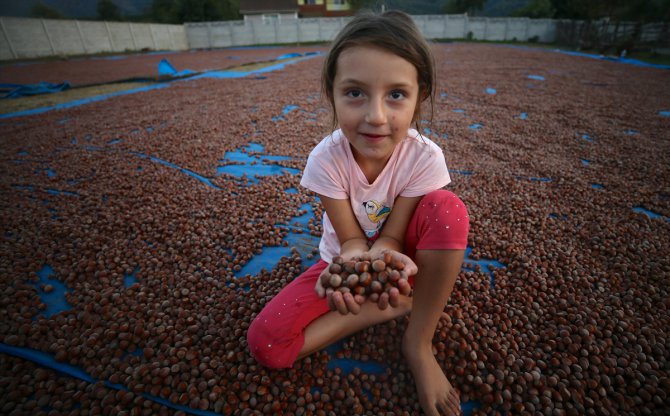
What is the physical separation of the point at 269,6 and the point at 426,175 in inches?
1764

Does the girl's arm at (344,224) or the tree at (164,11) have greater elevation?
the tree at (164,11)

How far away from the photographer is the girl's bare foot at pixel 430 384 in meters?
1.39

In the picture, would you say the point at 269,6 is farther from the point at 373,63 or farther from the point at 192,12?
the point at 373,63

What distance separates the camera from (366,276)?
128cm

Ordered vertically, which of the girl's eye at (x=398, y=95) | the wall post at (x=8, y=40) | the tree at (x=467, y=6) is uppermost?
A: the tree at (x=467, y=6)

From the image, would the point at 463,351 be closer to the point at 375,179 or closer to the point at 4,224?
the point at 375,179

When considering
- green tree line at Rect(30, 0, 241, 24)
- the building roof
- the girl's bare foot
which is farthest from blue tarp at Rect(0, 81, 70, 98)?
the building roof

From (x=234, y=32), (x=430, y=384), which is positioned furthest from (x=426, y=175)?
(x=234, y=32)

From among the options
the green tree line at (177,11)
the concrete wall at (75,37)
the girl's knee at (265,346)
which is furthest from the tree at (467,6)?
the girl's knee at (265,346)

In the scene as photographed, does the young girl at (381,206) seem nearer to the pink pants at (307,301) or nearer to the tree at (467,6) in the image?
the pink pants at (307,301)

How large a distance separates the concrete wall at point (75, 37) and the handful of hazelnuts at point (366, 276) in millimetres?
24719

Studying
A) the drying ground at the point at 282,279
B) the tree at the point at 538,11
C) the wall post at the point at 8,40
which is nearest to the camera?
the drying ground at the point at 282,279

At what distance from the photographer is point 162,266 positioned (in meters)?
2.31

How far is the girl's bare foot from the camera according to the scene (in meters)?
1.39
